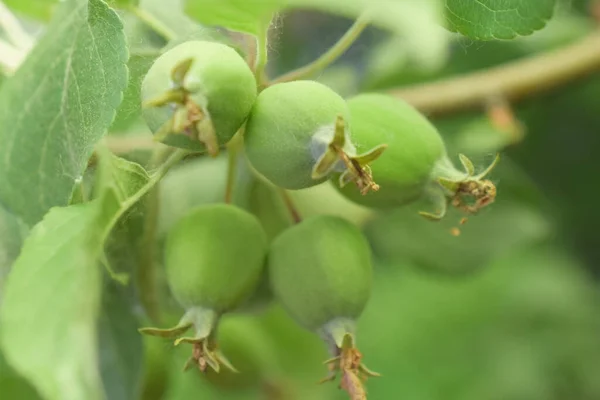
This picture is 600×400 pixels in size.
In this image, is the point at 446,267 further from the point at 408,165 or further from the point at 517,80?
the point at 408,165

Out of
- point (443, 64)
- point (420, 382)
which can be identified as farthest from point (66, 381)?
point (420, 382)

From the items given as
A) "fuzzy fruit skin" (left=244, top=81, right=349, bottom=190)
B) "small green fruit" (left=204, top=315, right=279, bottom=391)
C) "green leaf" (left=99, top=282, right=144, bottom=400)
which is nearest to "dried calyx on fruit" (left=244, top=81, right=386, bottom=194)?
"fuzzy fruit skin" (left=244, top=81, right=349, bottom=190)

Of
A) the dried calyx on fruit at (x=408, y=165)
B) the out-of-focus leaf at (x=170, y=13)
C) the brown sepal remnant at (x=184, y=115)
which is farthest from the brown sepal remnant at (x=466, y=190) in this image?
the out-of-focus leaf at (x=170, y=13)

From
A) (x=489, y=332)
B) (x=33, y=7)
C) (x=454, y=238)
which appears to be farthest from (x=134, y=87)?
(x=489, y=332)

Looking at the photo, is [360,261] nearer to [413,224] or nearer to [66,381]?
[66,381]

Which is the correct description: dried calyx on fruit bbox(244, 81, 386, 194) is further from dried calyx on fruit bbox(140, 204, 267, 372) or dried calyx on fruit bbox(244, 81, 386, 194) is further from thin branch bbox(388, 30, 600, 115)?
thin branch bbox(388, 30, 600, 115)
